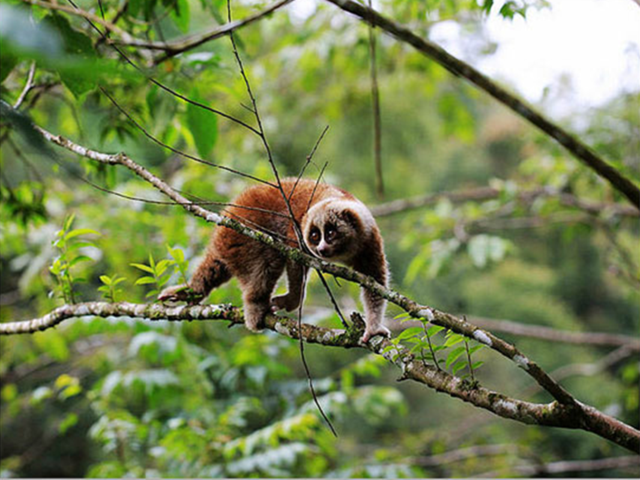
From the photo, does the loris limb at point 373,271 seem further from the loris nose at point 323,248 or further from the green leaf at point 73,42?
the green leaf at point 73,42

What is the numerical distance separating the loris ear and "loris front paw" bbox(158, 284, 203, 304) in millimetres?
472

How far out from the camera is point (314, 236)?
1.69 m

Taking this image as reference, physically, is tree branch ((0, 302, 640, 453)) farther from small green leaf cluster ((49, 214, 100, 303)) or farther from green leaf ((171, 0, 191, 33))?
green leaf ((171, 0, 191, 33))

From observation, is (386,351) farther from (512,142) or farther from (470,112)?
(512,142)

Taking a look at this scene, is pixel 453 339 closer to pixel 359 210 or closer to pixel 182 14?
pixel 359 210

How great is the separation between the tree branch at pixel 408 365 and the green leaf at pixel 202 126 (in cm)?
47

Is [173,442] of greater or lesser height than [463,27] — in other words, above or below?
below

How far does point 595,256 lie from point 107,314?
514 centimetres

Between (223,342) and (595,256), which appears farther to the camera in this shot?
(595,256)

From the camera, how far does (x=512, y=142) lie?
6.24 m

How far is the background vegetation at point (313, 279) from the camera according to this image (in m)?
1.91

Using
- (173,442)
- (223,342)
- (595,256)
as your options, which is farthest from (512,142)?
(173,442)

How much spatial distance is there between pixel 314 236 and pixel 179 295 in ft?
1.35

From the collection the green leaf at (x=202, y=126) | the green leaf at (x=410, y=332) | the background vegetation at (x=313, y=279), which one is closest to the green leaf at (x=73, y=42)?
the background vegetation at (x=313, y=279)
